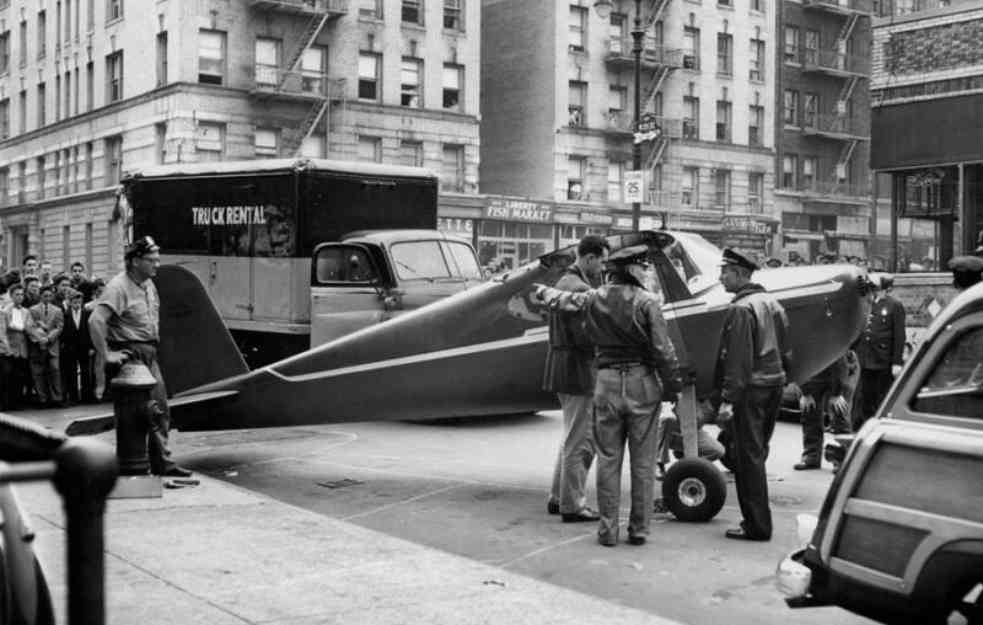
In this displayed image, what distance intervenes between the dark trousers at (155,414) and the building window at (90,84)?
40.0 metres

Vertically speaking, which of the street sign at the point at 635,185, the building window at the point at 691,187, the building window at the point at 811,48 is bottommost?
the street sign at the point at 635,185

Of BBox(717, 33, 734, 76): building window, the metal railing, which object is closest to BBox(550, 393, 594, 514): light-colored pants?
the metal railing

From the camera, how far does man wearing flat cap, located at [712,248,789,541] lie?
7.80 m

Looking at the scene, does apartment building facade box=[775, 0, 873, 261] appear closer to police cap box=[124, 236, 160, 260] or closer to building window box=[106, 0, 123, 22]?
building window box=[106, 0, 123, 22]

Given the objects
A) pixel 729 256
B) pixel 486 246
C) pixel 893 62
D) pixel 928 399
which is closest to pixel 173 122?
pixel 486 246

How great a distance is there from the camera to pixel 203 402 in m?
10.1

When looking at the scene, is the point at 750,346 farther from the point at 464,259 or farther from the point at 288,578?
the point at 464,259

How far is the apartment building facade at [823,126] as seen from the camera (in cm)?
5700

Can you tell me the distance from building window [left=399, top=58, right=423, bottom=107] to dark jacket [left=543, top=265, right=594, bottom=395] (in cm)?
3679

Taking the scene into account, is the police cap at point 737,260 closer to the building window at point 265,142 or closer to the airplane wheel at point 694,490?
the airplane wheel at point 694,490

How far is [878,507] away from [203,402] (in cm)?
687

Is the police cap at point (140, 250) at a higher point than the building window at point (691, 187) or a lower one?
lower

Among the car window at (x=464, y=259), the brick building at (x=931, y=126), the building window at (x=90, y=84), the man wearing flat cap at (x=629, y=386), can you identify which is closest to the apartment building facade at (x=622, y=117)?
the building window at (x=90, y=84)

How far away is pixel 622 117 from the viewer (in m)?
50.4
